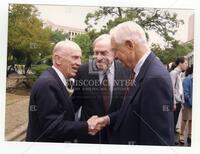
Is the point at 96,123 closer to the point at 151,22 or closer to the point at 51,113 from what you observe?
the point at 51,113

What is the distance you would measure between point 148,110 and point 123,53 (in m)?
0.28

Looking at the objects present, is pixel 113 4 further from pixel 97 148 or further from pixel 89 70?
pixel 97 148

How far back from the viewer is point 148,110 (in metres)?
1.96

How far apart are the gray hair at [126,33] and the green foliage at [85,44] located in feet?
0.36

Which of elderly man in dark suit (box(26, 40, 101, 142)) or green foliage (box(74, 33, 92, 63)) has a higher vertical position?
green foliage (box(74, 33, 92, 63))

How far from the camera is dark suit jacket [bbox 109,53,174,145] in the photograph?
195 cm

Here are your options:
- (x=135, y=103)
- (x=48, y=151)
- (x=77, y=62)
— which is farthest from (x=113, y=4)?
(x=48, y=151)

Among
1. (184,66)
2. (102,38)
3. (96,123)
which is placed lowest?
(96,123)

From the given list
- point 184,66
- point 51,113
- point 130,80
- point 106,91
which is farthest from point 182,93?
point 51,113

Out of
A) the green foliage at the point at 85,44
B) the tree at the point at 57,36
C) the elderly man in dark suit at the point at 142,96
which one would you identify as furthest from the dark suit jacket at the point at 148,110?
the tree at the point at 57,36

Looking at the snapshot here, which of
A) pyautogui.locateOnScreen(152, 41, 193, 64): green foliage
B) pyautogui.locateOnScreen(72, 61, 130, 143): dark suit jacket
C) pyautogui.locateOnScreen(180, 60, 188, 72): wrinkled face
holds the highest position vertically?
pyautogui.locateOnScreen(152, 41, 193, 64): green foliage

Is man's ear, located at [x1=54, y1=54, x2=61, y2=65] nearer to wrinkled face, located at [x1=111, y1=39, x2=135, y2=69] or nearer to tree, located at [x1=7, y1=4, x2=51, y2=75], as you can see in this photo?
tree, located at [x1=7, y1=4, x2=51, y2=75]

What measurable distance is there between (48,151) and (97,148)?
0.74ft

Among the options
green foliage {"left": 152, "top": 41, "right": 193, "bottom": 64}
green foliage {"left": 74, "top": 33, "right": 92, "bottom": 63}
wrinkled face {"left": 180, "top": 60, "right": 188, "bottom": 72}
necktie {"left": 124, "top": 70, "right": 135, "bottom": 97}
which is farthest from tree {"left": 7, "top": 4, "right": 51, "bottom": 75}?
wrinkled face {"left": 180, "top": 60, "right": 188, "bottom": 72}
